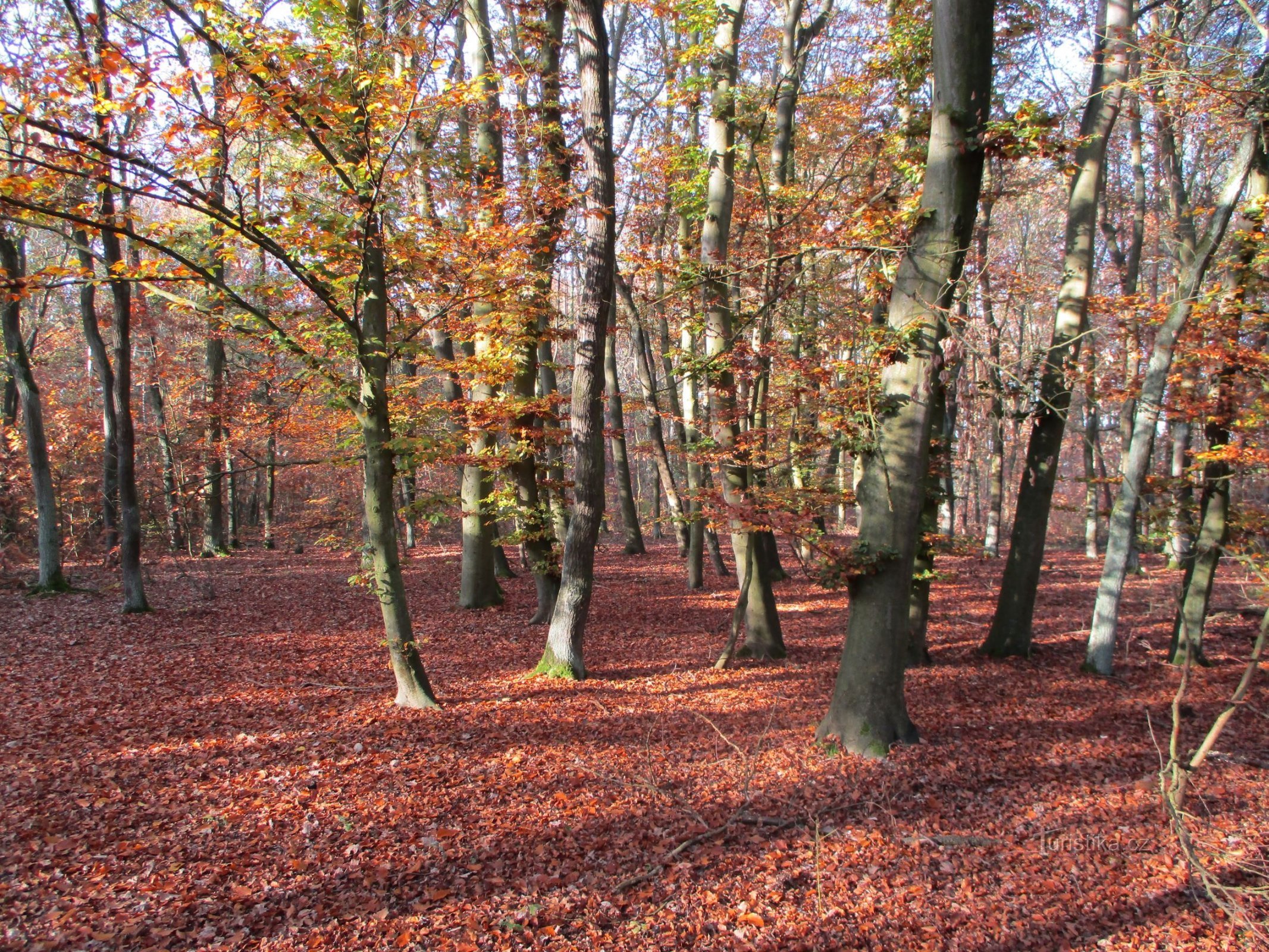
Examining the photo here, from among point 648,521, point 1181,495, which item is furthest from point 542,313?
point 1181,495

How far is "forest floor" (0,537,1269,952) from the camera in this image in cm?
398

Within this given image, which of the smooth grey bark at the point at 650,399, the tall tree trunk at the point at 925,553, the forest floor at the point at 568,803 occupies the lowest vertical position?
the forest floor at the point at 568,803

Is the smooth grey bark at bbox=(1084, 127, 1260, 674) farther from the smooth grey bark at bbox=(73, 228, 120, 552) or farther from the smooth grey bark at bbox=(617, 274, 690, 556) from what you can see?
the smooth grey bark at bbox=(73, 228, 120, 552)

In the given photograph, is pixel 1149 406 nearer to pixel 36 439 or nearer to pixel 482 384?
pixel 482 384

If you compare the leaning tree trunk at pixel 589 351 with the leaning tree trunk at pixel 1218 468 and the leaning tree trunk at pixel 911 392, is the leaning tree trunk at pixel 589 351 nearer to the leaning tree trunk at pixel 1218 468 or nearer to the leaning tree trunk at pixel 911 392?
the leaning tree trunk at pixel 911 392

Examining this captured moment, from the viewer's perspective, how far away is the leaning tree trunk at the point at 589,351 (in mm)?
7312

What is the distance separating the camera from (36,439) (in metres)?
11.0

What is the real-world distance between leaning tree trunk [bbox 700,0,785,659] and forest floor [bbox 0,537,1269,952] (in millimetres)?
822

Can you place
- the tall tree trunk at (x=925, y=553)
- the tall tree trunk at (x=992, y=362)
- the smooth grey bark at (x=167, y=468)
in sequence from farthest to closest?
the smooth grey bark at (x=167, y=468)
the tall tree trunk at (x=925, y=553)
the tall tree trunk at (x=992, y=362)

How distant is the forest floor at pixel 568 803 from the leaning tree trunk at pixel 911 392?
0.63 m

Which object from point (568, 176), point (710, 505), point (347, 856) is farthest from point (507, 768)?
point (568, 176)

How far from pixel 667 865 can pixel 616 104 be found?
16.2 meters

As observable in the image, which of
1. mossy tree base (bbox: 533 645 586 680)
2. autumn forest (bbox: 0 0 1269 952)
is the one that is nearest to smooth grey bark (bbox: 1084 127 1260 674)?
autumn forest (bbox: 0 0 1269 952)

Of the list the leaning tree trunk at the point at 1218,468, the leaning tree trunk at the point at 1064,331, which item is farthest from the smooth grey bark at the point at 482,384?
the leaning tree trunk at the point at 1218,468
